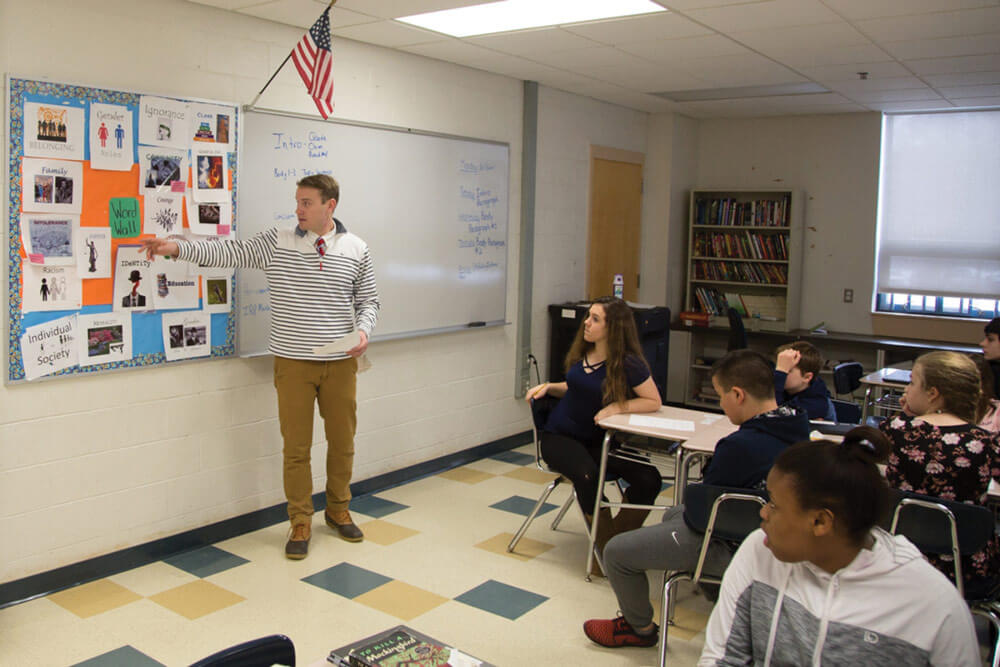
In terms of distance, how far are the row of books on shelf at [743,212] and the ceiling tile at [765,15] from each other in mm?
3309

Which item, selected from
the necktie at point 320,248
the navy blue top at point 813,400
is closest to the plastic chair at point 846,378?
the navy blue top at point 813,400

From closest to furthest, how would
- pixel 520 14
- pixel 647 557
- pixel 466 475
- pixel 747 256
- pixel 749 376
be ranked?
pixel 749 376 < pixel 647 557 < pixel 520 14 < pixel 466 475 < pixel 747 256

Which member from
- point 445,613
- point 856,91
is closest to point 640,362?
point 445,613

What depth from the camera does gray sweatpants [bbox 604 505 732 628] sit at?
286 cm

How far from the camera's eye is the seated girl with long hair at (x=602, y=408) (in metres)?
3.78

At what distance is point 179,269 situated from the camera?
12.6ft

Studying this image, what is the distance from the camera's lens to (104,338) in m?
3.58

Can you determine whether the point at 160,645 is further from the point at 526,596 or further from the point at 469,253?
the point at 469,253

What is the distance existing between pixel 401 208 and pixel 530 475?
1.89 metres

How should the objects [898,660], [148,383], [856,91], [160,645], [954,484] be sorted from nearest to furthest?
[898,660] → [954,484] → [160,645] → [148,383] → [856,91]

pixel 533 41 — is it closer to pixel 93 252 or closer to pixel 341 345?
pixel 341 345

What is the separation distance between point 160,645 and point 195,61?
250 centimetres

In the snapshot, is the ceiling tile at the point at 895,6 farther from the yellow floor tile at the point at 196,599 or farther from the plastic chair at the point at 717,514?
the yellow floor tile at the point at 196,599

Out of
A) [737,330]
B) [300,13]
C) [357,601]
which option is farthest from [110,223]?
[737,330]
